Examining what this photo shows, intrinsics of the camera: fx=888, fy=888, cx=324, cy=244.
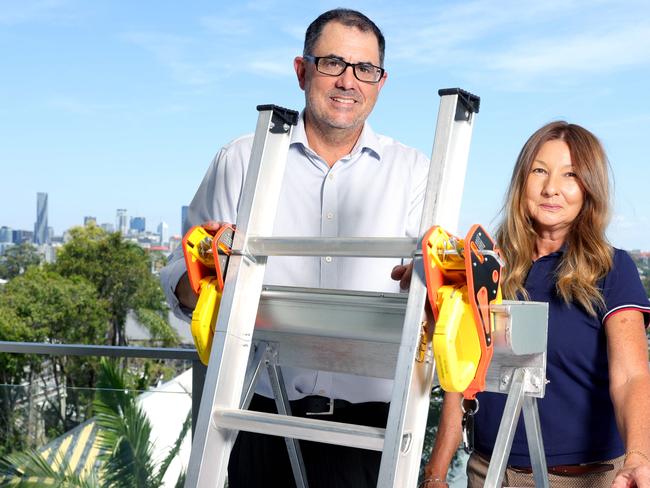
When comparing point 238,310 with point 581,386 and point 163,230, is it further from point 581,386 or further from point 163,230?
point 163,230

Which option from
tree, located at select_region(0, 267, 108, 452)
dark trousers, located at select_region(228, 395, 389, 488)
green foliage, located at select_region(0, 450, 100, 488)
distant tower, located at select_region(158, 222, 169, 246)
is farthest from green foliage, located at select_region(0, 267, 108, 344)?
dark trousers, located at select_region(228, 395, 389, 488)

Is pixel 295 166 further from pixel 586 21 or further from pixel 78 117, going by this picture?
pixel 78 117

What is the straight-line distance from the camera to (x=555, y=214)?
180cm

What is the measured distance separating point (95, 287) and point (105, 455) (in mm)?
46157

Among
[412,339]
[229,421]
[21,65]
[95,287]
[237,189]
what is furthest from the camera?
[21,65]

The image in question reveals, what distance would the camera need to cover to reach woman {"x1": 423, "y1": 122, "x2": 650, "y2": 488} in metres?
1.71

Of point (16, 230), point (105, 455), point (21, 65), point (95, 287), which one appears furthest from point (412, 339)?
point (16, 230)

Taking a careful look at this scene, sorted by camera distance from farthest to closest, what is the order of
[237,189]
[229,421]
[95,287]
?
1. [95,287]
2. [237,189]
3. [229,421]

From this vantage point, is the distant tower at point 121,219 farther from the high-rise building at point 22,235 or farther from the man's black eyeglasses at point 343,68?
the man's black eyeglasses at point 343,68

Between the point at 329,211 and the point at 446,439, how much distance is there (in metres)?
0.61

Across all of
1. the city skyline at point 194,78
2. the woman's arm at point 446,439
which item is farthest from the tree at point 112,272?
the woman's arm at point 446,439

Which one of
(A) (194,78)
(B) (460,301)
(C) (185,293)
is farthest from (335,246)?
(A) (194,78)

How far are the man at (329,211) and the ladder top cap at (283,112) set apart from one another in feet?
1.32

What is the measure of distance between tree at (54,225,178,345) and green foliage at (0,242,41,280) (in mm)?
4411
